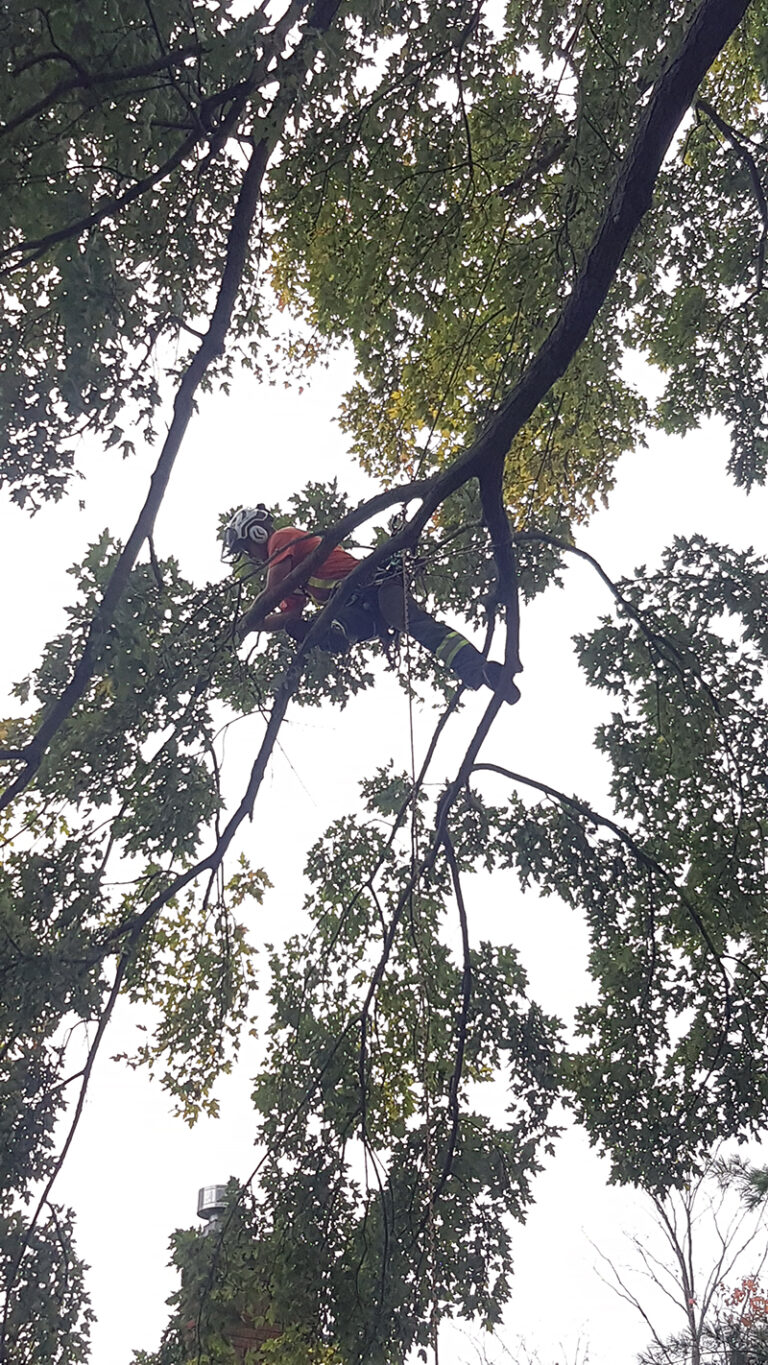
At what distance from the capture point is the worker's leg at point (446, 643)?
4262mm

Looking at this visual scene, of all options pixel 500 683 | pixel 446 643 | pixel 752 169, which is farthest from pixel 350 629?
pixel 752 169

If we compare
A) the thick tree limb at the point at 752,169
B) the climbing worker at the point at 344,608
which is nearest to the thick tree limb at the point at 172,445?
the climbing worker at the point at 344,608

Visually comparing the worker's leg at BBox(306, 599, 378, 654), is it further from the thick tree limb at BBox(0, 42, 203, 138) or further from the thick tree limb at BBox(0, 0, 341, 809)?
the thick tree limb at BBox(0, 42, 203, 138)

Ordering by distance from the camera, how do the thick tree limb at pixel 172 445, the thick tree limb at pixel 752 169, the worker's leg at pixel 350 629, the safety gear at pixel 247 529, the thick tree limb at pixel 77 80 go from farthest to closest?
the safety gear at pixel 247 529
the worker's leg at pixel 350 629
the thick tree limb at pixel 752 169
the thick tree limb at pixel 172 445
the thick tree limb at pixel 77 80

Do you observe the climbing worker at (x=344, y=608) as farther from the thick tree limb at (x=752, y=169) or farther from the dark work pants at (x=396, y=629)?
the thick tree limb at (x=752, y=169)

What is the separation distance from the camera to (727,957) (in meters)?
4.45

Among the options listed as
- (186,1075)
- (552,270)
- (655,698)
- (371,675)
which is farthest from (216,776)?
(552,270)

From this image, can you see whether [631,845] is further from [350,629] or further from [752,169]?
[752,169]

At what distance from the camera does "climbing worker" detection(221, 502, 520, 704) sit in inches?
172

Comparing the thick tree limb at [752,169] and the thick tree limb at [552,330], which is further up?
the thick tree limb at [752,169]

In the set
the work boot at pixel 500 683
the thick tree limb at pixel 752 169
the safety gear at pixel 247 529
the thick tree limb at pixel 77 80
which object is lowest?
the thick tree limb at pixel 77 80

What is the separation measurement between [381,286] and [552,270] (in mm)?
877

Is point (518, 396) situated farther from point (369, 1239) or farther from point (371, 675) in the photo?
point (369, 1239)

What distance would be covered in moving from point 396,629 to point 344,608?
0.95ft
